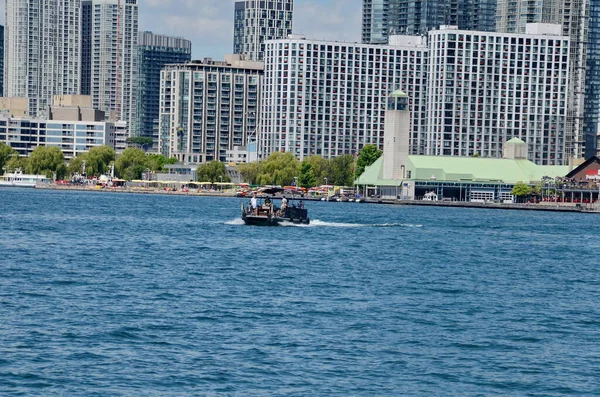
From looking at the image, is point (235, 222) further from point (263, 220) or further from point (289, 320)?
point (289, 320)

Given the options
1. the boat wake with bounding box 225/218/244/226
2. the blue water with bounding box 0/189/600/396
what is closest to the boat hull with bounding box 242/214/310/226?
the boat wake with bounding box 225/218/244/226

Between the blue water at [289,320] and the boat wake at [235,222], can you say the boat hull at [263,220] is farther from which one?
the blue water at [289,320]

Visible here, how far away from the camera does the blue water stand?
4181 cm

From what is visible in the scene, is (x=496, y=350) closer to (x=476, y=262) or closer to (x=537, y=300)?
(x=537, y=300)

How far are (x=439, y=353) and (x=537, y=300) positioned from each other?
18.5 m

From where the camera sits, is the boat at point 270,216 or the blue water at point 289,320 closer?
the blue water at point 289,320

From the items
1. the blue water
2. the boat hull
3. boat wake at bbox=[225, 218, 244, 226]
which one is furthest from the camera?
boat wake at bbox=[225, 218, 244, 226]

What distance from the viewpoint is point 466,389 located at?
41.4 metres

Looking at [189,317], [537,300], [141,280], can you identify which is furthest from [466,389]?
[141,280]

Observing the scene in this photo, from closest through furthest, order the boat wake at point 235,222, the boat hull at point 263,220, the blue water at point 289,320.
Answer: the blue water at point 289,320, the boat hull at point 263,220, the boat wake at point 235,222

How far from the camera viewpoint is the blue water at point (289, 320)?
137 ft

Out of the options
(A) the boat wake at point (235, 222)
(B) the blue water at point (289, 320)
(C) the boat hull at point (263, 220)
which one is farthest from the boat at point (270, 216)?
(B) the blue water at point (289, 320)

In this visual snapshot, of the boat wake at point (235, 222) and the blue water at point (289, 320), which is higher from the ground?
the boat wake at point (235, 222)

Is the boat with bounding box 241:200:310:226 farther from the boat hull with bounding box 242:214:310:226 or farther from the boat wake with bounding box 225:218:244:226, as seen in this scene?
the boat wake with bounding box 225:218:244:226
